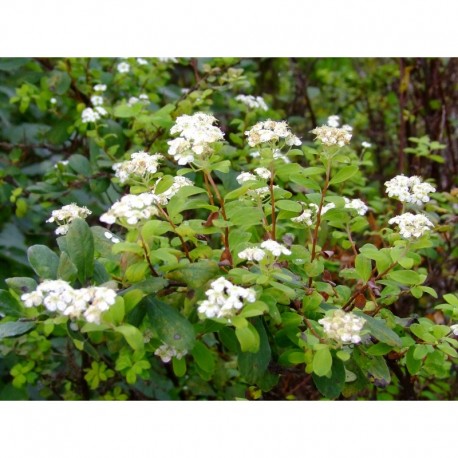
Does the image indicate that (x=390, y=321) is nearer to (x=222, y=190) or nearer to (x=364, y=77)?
(x=222, y=190)

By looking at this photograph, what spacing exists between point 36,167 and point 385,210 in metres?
1.40

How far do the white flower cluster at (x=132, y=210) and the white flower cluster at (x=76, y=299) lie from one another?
0.13m

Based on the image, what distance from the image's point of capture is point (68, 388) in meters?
2.20

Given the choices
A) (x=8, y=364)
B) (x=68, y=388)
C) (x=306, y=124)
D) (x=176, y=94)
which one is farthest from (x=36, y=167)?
(x=306, y=124)

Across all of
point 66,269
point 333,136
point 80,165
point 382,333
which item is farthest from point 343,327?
point 80,165

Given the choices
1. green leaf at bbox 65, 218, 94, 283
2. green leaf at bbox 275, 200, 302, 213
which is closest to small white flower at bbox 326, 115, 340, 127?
green leaf at bbox 275, 200, 302, 213

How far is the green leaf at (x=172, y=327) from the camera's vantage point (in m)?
1.23

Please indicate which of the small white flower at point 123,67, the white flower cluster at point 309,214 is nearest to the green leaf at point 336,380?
the white flower cluster at point 309,214

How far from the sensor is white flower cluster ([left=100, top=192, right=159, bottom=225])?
1.20 metres

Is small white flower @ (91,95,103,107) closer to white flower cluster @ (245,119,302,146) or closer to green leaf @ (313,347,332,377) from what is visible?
white flower cluster @ (245,119,302,146)

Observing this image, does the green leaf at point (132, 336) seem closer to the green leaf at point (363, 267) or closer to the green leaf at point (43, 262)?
the green leaf at point (43, 262)

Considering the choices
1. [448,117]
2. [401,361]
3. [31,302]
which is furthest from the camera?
[448,117]

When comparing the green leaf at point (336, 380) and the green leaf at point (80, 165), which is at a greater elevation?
the green leaf at point (80, 165)

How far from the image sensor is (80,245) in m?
1.31
